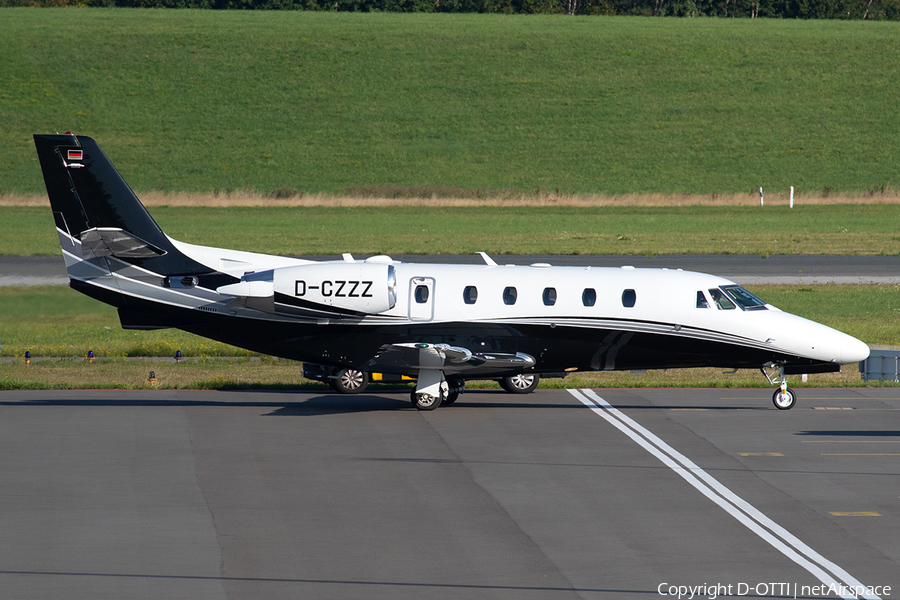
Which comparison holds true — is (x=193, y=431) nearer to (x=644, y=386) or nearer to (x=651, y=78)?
(x=644, y=386)

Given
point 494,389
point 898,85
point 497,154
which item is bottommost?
point 494,389

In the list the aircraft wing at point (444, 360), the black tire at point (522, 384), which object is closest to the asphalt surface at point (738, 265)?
the black tire at point (522, 384)

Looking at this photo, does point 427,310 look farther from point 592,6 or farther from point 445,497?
point 592,6

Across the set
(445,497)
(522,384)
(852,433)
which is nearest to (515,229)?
(522,384)

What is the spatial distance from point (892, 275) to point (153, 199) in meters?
49.2

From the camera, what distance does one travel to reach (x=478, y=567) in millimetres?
13016

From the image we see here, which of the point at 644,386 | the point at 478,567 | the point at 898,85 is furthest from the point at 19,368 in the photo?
the point at 898,85

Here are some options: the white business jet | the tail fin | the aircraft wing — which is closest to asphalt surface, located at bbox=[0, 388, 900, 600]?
the aircraft wing

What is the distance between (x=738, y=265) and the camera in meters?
48.3

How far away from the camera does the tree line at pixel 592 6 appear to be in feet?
443

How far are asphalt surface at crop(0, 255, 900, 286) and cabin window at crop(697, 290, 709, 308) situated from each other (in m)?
20.7

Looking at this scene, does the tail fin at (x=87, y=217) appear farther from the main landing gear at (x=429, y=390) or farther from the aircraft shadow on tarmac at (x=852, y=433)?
the aircraft shadow on tarmac at (x=852, y=433)

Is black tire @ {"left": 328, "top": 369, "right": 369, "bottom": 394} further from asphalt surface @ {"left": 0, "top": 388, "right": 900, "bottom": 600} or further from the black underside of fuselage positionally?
the black underside of fuselage

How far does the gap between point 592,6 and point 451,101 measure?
5246 centimetres
